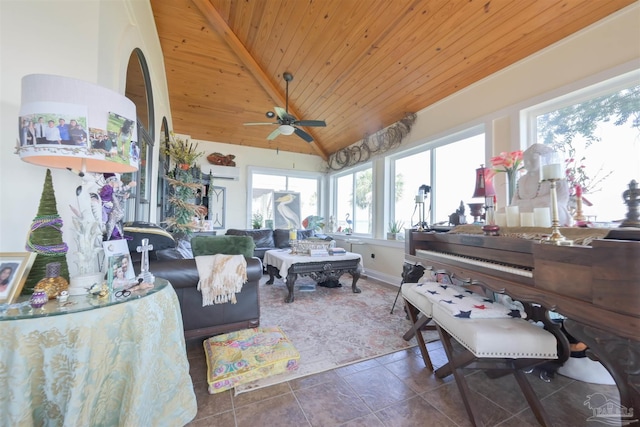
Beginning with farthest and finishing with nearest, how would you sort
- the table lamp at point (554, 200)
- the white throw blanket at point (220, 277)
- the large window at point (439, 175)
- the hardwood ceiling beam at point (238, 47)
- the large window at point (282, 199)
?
the large window at point (282, 199) < the hardwood ceiling beam at point (238, 47) < the large window at point (439, 175) < the white throw blanket at point (220, 277) < the table lamp at point (554, 200)

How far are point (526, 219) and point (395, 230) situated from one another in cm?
270

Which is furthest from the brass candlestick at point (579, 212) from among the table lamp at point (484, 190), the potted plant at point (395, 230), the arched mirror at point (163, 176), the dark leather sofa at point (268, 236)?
the arched mirror at point (163, 176)

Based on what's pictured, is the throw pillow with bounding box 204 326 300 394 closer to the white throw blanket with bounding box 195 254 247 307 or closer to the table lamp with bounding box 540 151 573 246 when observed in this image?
the white throw blanket with bounding box 195 254 247 307

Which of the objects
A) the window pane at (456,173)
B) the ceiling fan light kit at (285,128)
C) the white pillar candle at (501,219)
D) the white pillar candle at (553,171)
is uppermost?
the ceiling fan light kit at (285,128)

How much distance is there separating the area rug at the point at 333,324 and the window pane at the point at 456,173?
142 cm

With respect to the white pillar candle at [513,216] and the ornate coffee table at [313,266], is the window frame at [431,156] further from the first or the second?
the white pillar candle at [513,216]

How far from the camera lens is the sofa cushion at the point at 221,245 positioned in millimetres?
2721

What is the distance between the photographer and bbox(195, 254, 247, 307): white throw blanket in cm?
192

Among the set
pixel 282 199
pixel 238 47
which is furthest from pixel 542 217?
pixel 282 199

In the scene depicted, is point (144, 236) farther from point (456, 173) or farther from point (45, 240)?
point (456, 173)

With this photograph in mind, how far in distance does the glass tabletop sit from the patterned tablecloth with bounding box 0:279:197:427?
1 cm

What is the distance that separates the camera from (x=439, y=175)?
12.0 feet

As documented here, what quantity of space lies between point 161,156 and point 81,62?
114 inches

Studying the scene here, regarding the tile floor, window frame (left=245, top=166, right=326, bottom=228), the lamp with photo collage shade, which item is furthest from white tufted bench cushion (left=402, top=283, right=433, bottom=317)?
window frame (left=245, top=166, right=326, bottom=228)
